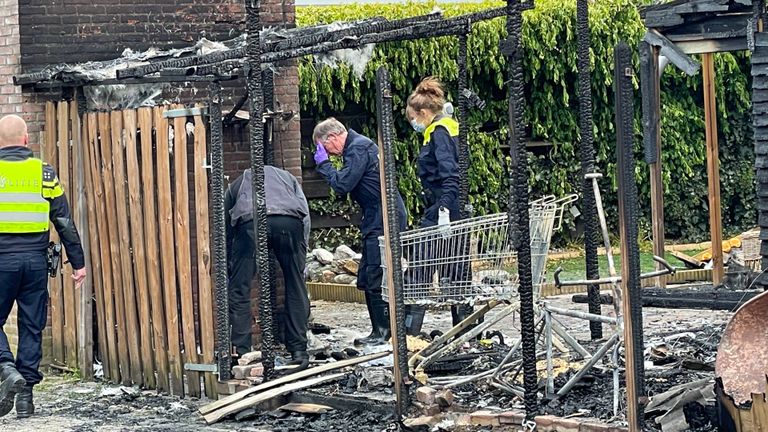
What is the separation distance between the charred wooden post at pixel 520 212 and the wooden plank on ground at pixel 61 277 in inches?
185

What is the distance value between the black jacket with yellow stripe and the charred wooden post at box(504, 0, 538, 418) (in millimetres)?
3786

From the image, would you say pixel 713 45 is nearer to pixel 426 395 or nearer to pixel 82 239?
pixel 82 239

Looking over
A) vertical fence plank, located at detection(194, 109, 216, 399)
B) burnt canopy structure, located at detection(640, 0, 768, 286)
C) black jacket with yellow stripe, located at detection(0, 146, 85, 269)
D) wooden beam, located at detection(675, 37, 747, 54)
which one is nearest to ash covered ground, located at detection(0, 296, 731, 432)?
vertical fence plank, located at detection(194, 109, 216, 399)

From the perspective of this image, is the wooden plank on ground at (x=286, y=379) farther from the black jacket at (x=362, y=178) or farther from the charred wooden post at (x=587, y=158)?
the charred wooden post at (x=587, y=158)

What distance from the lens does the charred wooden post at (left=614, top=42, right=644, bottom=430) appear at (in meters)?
7.12

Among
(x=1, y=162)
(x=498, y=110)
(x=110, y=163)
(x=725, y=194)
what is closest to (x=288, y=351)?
(x=110, y=163)

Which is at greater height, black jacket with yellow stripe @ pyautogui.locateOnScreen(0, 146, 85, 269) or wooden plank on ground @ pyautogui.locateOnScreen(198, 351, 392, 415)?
black jacket with yellow stripe @ pyautogui.locateOnScreen(0, 146, 85, 269)

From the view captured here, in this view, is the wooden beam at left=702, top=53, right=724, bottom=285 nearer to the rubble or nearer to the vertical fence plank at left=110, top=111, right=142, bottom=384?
the rubble

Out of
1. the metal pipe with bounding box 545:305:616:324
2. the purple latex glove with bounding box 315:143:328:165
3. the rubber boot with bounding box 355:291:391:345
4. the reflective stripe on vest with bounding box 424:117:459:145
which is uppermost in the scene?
the reflective stripe on vest with bounding box 424:117:459:145

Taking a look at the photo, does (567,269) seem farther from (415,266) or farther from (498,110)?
(415,266)

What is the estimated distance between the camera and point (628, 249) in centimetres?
715

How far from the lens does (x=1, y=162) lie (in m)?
9.91

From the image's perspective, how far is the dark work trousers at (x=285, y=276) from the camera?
35.4ft

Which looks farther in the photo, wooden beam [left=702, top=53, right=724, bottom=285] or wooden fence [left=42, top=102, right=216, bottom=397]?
wooden beam [left=702, top=53, right=724, bottom=285]
